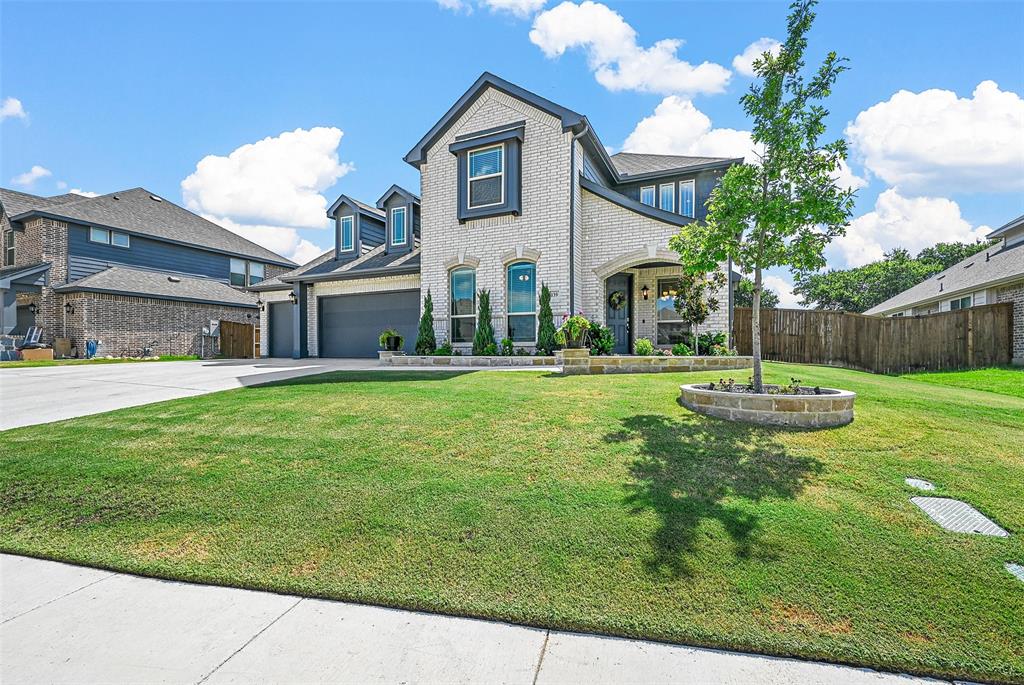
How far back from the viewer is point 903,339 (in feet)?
44.5

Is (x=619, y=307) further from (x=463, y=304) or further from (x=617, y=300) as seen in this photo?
(x=463, y=304)

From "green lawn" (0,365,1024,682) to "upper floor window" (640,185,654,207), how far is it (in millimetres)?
10693

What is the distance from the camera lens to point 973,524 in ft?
10.5

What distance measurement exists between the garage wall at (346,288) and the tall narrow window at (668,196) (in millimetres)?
8566

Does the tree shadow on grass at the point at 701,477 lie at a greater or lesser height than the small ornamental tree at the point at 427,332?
lesser

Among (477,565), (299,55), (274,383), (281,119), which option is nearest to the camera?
(477,565)

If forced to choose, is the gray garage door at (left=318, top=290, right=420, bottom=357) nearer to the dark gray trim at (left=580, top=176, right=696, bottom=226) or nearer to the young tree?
the dark gray trim at (left=580, top=176, right=696, bottom=226)

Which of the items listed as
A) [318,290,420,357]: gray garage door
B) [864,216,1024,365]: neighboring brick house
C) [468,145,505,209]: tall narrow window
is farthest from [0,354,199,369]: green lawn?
[864,216,1024,365]: neighboring brick house

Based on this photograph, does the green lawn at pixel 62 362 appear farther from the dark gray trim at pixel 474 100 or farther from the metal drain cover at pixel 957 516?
the metal drain cover at pixel 957 516

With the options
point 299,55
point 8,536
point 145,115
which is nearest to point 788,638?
point 8,536

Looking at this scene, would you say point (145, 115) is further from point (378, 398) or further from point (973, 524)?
point (973, 524)

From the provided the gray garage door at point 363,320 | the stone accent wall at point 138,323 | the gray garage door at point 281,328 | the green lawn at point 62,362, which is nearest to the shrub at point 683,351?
the gray garage door at point 363,320

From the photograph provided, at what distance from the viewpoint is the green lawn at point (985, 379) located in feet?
32.6

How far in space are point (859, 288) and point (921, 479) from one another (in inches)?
2100
